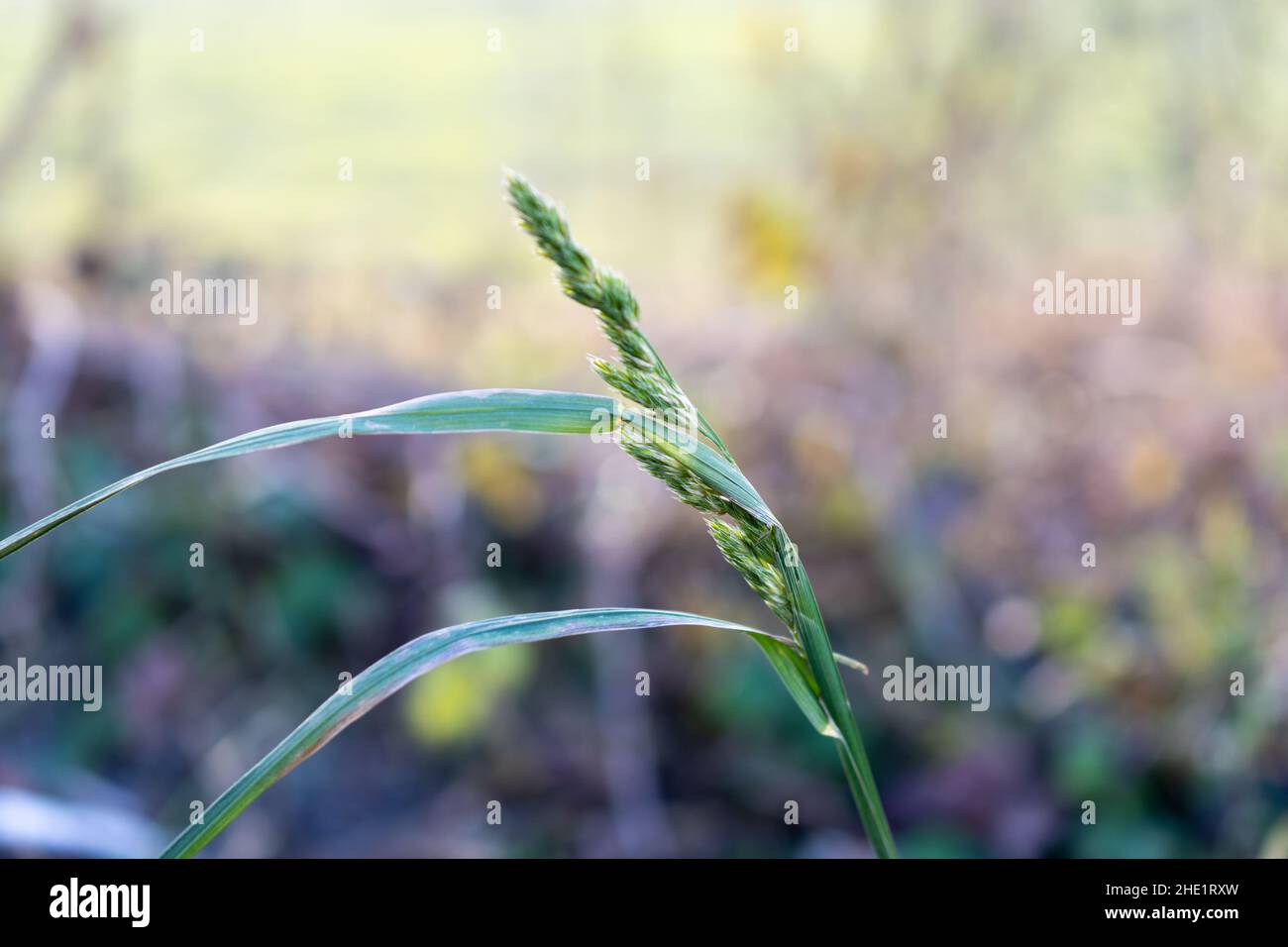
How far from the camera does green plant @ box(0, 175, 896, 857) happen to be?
0.65 metres

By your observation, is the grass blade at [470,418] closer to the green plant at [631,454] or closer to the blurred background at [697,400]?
the green plant at [631,454]

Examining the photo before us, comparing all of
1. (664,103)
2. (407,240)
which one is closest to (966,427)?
(664,103)

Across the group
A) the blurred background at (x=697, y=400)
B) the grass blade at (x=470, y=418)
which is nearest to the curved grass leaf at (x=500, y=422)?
the grass blade at (x=470, y=418)

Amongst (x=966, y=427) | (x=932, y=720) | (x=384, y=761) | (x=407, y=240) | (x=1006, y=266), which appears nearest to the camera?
(x=932, y=720)

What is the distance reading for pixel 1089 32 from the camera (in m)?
3.08

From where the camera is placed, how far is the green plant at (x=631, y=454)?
0.65 metres

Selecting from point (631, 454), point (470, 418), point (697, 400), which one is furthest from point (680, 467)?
point (697, 400)

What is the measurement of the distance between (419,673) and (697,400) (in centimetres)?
228

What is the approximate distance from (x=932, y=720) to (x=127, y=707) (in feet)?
6.71

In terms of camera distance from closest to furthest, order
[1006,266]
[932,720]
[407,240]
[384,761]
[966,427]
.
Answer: [932,720]
[384,761]
[966,427]
[1006,266]
[407,240]

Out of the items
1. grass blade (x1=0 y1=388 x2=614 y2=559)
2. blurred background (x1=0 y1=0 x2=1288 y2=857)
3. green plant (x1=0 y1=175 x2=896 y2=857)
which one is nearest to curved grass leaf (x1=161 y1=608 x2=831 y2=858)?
green plant (x1=0 y1=175 x2=896 y2=857)

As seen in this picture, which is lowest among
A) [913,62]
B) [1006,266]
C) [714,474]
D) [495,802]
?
[495,802]

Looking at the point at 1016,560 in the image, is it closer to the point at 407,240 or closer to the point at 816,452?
the point at 816,452

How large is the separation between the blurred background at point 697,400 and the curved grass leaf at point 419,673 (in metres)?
1.58
